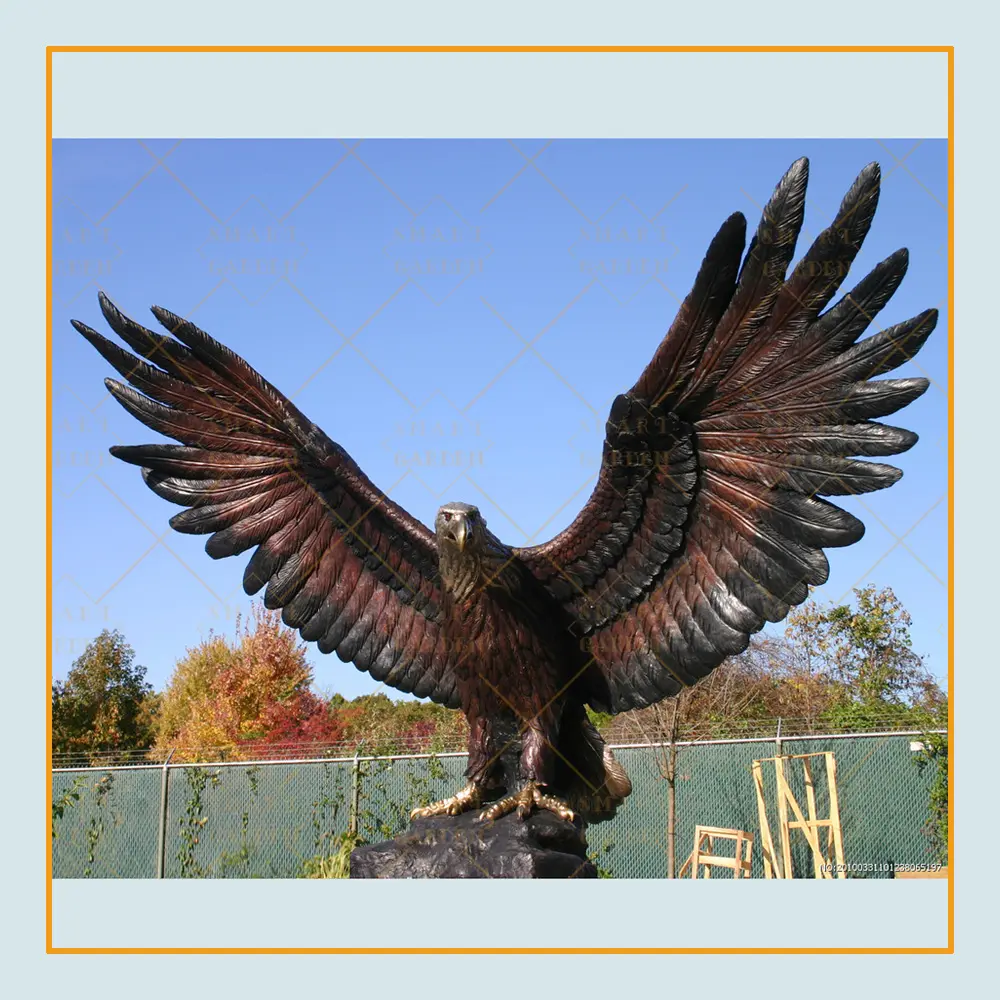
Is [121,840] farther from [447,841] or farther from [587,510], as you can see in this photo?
[587,510]

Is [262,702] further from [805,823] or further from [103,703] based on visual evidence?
[805,823]

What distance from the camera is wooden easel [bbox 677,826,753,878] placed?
33.0ft

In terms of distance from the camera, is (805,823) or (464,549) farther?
(805,823)

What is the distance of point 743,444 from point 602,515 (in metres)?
0.86

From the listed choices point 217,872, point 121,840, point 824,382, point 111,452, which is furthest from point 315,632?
point 121,840

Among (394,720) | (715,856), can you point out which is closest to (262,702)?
(394,720)

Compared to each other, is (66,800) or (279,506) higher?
(279,506)

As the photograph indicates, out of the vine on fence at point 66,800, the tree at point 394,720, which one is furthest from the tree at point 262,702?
the vine on fence at point 66,800

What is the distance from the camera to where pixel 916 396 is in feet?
16.0

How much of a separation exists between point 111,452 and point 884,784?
797cm

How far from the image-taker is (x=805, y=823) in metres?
9.85

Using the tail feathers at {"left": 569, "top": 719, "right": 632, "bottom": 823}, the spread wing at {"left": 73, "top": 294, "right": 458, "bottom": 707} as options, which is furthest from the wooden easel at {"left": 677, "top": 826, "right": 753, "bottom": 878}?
the spread wing at {"left": 73, "top": 294, "right": 458, "bottom": 707}

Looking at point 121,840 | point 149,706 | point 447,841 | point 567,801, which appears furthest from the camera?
point 149,706

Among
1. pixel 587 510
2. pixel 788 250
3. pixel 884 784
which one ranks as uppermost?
pixel 788 250
